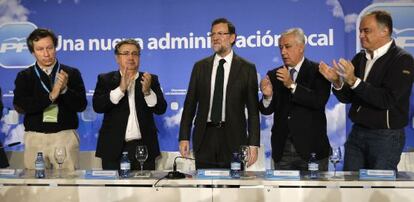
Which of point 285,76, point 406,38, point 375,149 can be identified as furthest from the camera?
point 406,38

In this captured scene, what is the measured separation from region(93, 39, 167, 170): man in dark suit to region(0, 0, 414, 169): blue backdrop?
1.45 metres

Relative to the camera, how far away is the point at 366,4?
506cm

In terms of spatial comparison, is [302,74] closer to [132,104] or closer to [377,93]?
[377,93]

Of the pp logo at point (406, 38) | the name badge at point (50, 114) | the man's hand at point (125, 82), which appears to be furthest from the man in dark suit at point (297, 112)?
the pp logo at point (406, 38)

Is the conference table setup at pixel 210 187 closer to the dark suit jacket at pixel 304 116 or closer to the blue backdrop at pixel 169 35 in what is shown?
the dark suit jacket at pixel 304 116

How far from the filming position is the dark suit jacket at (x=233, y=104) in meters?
3.55

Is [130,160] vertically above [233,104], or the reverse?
[233,104]

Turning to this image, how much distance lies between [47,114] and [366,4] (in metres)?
3.07

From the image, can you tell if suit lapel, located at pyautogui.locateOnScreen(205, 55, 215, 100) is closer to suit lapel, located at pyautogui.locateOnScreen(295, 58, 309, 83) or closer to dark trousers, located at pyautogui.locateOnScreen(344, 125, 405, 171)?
suit lapel, located at pyautogui.locateOnScreen(295, 58, 309, 83)

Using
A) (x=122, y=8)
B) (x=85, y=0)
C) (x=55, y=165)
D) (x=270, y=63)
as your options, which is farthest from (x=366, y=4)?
(x=55, y=165)

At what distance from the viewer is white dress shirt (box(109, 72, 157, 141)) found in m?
3.68

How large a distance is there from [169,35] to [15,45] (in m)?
1.62

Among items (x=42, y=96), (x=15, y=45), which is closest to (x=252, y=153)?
(x=42, y=96)

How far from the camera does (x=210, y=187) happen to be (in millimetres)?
2922
